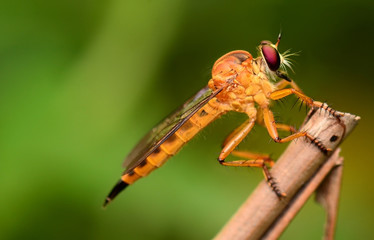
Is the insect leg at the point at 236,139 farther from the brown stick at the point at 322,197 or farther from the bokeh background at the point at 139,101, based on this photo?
the brown stick at the point at 322,197

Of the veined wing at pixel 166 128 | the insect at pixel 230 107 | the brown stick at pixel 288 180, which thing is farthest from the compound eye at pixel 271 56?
the brown stick at pixel 288 180

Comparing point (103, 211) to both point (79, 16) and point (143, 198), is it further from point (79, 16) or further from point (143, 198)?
point (79, 16)

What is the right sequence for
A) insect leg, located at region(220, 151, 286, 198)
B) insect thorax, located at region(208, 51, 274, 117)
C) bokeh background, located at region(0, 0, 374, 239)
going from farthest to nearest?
bokeh background, located at region(0, 0, 374, 239), insect thorax, located at region(208, 51, 274, 117), insect leg, located at region(220, 151, 286, 198)

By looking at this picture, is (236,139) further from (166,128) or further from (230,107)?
(166,128)

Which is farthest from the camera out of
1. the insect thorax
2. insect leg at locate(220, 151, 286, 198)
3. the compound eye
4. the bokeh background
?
the bokeh background

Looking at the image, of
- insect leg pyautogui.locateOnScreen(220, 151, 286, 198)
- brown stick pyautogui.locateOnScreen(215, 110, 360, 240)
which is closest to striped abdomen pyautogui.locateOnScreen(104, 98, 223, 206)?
insect leg pyautogui.locateOnScreen(220, 151, 286, 198)

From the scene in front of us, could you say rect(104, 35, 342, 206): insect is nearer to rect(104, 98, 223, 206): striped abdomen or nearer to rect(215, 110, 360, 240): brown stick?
rect(104, 98, 223, 206): striped abdomen

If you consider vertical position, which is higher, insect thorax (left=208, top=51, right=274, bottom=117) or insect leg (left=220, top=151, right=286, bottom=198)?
insect thorax (left=208, top=51, right=274, bottom=117)

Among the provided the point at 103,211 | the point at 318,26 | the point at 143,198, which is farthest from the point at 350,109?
the point at 103,211

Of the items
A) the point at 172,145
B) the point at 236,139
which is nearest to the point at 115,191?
the point at 172,145
